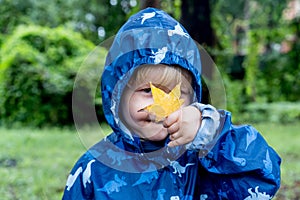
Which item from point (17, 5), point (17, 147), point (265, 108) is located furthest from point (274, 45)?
point (17, 147)

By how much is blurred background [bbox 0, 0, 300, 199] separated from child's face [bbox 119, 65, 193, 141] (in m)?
0.12

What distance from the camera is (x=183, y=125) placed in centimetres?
131

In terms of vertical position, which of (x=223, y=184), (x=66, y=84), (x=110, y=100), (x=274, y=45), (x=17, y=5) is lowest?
(x=274, y=45)

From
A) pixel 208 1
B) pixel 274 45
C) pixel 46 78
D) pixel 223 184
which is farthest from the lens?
pixel 274 45

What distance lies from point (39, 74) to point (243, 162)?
7994mm

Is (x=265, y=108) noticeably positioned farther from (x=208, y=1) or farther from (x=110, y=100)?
(x=110, y=100)

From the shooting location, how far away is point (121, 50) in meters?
1.56

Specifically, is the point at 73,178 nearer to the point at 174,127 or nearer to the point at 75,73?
the point at 174,127

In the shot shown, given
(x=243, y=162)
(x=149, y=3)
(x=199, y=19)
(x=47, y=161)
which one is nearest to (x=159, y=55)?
(x=243, y=162)

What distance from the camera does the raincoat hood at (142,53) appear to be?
1.52 m

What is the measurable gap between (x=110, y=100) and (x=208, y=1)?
5763 mm

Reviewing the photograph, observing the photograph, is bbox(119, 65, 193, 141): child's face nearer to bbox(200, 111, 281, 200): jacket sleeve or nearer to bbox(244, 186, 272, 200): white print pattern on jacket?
bbox(200, 111, 281, 200): jacket sleeve

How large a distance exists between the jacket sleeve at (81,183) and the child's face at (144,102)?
18cm

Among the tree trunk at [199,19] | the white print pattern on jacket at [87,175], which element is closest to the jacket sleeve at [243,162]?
the white print pattern on jacket at [87,175]
